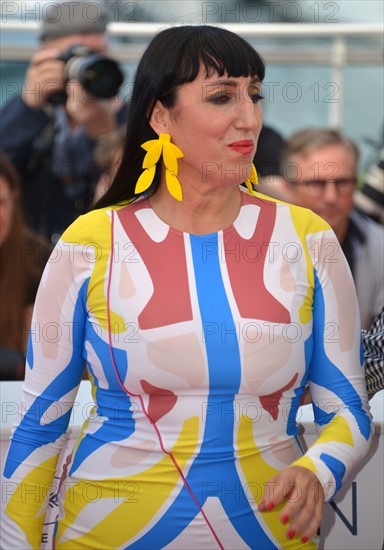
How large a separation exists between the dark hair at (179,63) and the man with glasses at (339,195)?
170 cm

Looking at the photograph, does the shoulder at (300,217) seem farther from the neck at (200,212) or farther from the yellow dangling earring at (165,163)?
the yellow dangling earring at (165,163)

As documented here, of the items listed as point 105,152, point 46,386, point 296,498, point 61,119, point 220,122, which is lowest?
point 296,498

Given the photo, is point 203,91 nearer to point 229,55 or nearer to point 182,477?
point 229,55

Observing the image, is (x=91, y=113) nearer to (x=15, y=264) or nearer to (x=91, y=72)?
(x=91, y=72)

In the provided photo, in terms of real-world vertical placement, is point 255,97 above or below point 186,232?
above

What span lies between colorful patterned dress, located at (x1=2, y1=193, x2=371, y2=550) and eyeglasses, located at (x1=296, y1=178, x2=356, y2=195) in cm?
186

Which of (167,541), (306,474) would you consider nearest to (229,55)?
(306,474)

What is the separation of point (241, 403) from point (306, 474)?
7.3 inches

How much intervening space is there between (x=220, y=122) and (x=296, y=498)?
0.71m

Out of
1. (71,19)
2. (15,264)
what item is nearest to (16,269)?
(15,264)

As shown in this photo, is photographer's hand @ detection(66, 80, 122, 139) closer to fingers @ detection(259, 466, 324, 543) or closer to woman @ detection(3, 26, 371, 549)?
woman @ detection(3, 26, 371, 549)

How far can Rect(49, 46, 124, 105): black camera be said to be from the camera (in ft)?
12.2

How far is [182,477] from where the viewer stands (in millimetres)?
1773

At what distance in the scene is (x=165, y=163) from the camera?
1.86 metres
